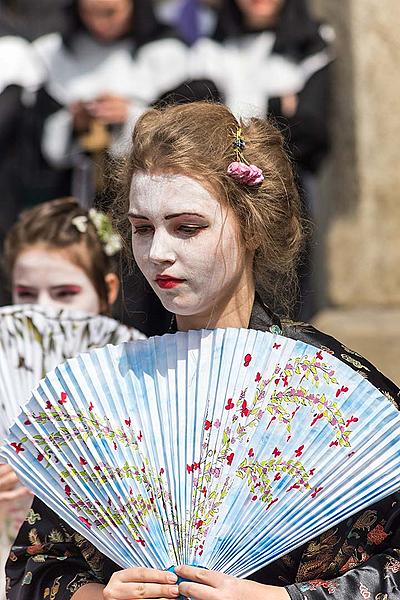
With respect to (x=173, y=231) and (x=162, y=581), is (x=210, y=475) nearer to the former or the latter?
(x=162, y=581)

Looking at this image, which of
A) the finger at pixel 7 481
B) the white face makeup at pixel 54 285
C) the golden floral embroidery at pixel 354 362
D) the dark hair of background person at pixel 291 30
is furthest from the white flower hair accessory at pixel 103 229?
the dark hair of background person at pixel 291 30

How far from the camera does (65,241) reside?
4281mm

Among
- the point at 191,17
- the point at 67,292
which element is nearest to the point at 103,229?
the point at 67,292

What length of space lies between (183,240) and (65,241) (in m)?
1.63

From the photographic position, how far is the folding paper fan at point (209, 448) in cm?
255

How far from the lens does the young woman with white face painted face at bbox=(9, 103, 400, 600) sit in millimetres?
2604

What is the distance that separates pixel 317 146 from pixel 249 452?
3493 millimetres

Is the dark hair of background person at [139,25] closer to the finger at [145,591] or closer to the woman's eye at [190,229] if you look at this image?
the woman's eye at [190,229]

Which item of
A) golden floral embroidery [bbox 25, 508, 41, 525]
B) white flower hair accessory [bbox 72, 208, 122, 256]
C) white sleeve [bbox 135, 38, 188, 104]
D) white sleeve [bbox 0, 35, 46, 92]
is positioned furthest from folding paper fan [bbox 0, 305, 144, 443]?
white sleeve [bbox 0, 35, 46, 92]

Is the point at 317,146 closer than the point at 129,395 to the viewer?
No

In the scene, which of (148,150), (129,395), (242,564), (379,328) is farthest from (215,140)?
(379,328)

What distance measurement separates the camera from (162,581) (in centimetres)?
252

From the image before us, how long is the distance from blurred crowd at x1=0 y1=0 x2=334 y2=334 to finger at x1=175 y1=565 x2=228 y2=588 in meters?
3.31

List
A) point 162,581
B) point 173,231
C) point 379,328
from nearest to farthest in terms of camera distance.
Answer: point 162,581, point 173,231, point 379,328
